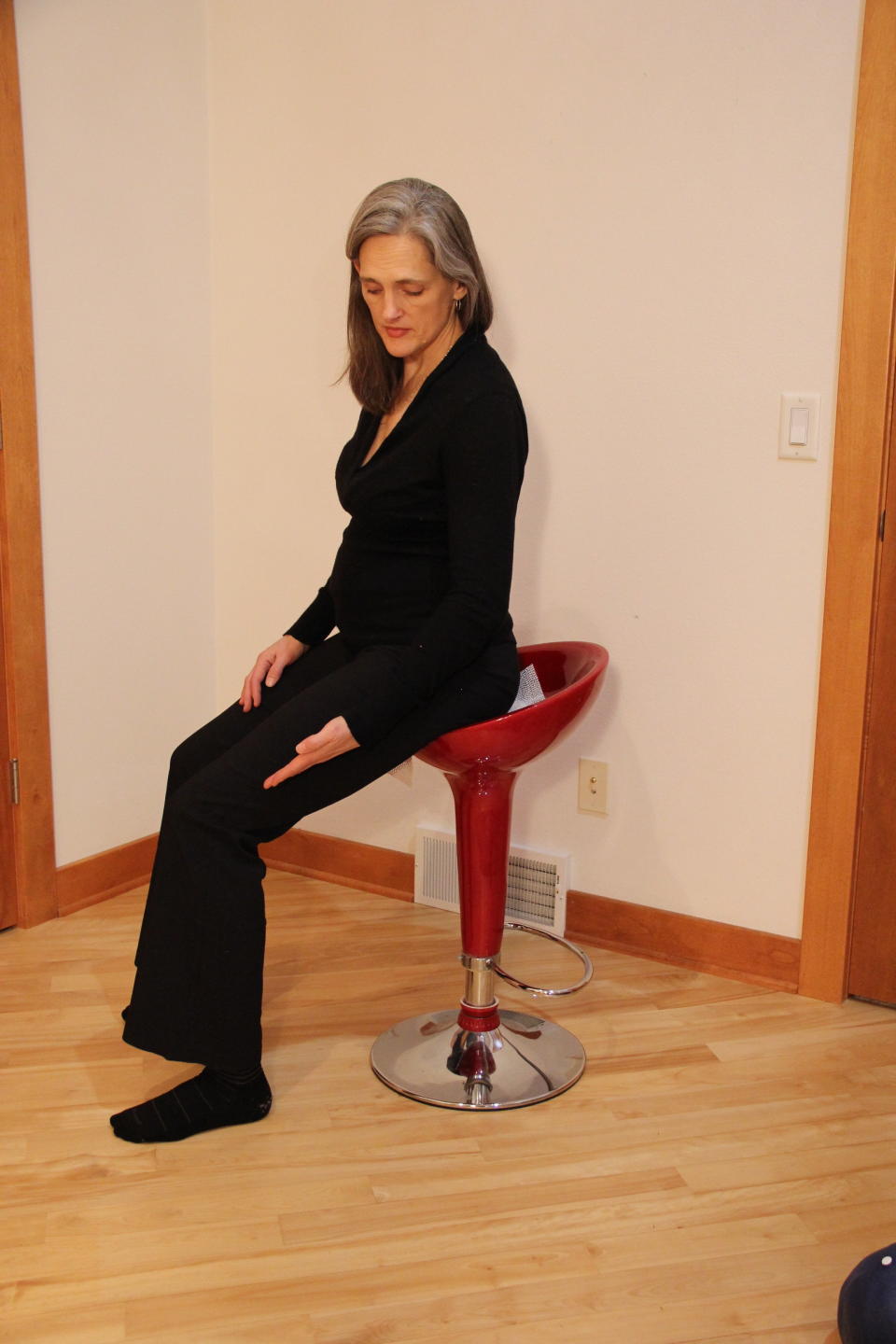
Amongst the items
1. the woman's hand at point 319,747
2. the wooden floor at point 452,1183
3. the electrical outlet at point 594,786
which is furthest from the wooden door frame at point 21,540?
the electrical outlet at point 594,786

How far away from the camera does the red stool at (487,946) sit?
6.23 feet

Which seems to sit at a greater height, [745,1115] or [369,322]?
[369,322]

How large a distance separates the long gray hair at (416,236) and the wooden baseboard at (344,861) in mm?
1234

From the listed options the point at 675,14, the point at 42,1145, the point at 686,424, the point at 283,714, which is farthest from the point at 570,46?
the point at 42,1145

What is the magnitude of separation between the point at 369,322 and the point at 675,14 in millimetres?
868

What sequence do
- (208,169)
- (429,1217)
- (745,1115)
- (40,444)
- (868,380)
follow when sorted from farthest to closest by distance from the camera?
(208,169) → (40,444) → (868,380) → (745,1115) → (429,1217)

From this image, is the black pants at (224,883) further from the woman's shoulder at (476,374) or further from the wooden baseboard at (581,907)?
the wooden baseboard at (581,907)

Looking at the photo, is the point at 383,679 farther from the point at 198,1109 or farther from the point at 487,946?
the point at 198,1109

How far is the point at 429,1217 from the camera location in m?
1.70

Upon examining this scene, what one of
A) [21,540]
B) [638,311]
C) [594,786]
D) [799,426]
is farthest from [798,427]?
[21,540]

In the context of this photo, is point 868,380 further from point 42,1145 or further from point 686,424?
point 42,1145

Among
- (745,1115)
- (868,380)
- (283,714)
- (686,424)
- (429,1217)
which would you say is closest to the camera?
(429,1217)

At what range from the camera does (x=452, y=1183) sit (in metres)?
1.78

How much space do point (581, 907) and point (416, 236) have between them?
1.42 metres
